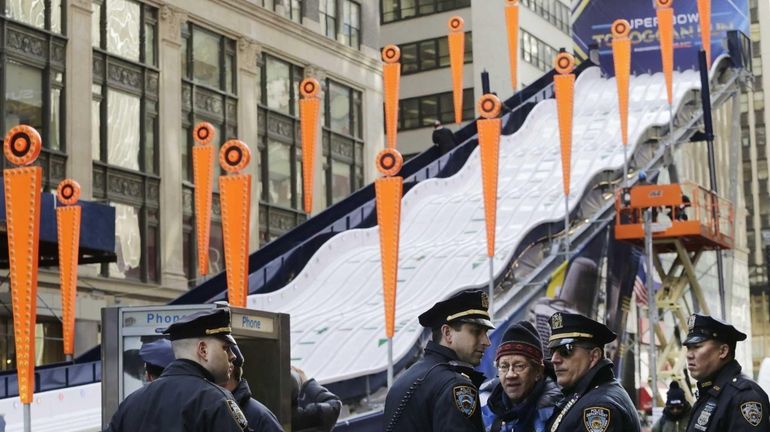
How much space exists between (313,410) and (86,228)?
1690 centimetres

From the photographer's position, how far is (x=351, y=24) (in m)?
60.0

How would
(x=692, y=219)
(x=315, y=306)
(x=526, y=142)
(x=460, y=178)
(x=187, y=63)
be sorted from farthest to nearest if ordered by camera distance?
(x=187, y=63), (x=526, y=142), (x=460, y=178), (x=692, y=219), (x=315, y=306)

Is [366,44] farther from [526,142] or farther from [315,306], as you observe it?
[315,306]

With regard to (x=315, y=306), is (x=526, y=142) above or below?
above

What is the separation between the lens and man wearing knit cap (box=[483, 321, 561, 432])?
29.4ft

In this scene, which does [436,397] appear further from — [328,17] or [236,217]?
[328,17]

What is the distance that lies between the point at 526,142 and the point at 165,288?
11788 mm

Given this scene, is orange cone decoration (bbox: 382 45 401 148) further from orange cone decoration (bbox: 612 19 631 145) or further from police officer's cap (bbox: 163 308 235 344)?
police officer's cap (bbox: 163 308 235 344)

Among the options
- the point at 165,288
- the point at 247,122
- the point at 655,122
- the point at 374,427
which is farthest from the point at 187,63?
the point at 374,427

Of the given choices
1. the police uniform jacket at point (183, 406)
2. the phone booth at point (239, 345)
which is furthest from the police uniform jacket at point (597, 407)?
the phone booth at point (239, 345)

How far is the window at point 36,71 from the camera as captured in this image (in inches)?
1561

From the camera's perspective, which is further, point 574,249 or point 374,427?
point 574,249

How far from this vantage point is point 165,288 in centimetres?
4550

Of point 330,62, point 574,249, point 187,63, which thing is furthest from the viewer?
point 330,62
